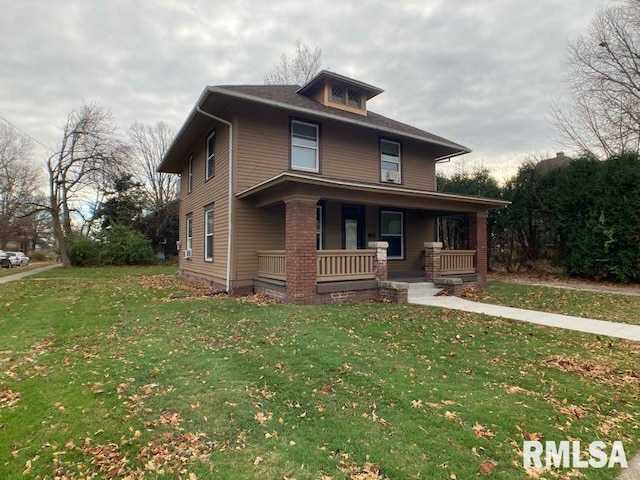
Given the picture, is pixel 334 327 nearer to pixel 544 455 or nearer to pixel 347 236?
pixel 544 455

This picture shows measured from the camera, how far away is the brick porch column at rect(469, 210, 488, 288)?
12.1m

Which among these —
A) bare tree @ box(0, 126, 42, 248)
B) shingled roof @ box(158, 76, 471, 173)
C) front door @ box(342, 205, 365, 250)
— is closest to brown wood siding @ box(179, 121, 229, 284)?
shingled roof @ box(158, 76, 471, 173)

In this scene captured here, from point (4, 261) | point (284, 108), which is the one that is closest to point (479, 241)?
point (284, 108)

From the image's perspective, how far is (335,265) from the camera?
356 inches

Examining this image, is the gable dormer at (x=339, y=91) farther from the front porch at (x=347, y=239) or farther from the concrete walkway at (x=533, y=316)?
the concrete walkway at (x=533, y=316)

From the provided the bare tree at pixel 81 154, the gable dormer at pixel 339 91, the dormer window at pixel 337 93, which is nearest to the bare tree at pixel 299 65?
the bare tree at pixel 81 154

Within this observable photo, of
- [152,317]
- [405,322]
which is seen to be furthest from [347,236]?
[152,317]

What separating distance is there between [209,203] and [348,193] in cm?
548

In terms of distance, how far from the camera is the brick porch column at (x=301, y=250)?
8406mm

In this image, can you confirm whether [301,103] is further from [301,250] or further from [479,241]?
[479,241]

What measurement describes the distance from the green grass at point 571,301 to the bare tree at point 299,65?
20219mm

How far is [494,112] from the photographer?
61.8 feet

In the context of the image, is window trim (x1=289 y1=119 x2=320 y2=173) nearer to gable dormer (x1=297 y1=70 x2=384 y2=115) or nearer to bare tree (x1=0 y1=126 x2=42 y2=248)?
gable dormer (x1=297 y1=70 x2=384 y2=115)

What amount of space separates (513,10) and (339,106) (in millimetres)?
6047
